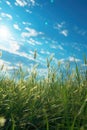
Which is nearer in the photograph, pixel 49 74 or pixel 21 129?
pixel 21 129

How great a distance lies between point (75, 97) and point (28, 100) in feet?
2.38

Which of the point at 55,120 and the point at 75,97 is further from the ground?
the point at 75,97

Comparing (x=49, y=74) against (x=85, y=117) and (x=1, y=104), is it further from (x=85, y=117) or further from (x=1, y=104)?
(x=85, y=117)

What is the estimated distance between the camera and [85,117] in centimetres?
307

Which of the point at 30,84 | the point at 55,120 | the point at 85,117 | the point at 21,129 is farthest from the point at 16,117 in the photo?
the point at 30,84

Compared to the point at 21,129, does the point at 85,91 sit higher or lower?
higher

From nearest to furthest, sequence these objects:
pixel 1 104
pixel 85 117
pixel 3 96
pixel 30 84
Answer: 1. pixel 85 117
2. pixel 1 104
3. pixel 3 96
4. pixel 30 84

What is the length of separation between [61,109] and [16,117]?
0.67m

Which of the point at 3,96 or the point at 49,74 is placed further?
the point at 49,74

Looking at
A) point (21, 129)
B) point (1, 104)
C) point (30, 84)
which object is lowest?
point (21, 129)

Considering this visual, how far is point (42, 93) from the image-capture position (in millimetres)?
4297

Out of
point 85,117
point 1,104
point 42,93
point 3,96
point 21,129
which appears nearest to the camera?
point 85,117

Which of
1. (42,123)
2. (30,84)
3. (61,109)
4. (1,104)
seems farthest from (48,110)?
(30,84)

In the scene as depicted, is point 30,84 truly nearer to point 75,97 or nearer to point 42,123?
point 75,97
